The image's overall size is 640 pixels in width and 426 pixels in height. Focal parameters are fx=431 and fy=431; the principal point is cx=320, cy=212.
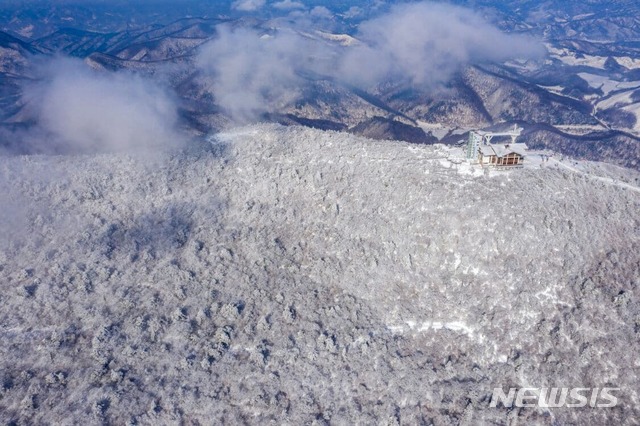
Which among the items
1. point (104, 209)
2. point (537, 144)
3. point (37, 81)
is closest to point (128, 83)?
point (37, 81)

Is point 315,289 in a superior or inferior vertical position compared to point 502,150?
inferior

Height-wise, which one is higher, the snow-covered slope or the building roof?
the building roof

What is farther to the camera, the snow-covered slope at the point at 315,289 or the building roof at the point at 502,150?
the building roof at the point at 502,150

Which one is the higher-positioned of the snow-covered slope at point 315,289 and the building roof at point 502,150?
the building roof at point 502,150

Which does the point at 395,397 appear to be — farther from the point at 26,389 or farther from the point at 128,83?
the point at 128,83

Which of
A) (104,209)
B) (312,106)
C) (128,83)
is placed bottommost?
(312,106)

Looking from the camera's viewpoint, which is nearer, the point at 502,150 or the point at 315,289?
the point at 315,289

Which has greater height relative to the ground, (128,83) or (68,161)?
(68,161)

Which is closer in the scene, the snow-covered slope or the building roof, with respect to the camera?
the snow-covered slope
